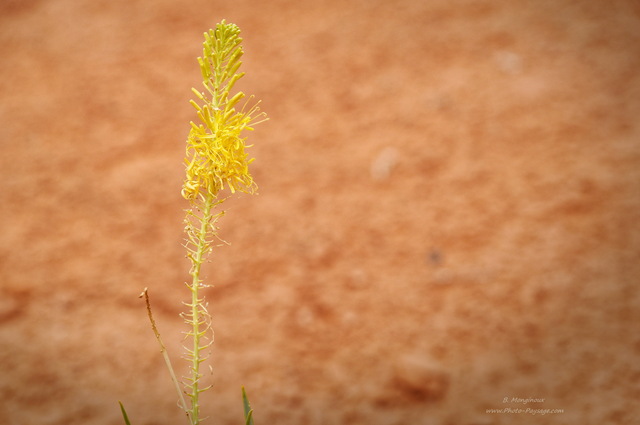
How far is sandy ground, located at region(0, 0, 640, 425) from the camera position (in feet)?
11.0

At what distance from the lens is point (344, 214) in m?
4.71

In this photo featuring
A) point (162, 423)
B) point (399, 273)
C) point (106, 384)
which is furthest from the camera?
point (399, 273)

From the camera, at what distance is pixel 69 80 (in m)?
5.96

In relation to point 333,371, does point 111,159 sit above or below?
above

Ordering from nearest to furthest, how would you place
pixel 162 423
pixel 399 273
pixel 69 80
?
pixel 162 423 < pixel 399 273 < pixel 69 80

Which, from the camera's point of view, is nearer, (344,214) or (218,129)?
(218,129)

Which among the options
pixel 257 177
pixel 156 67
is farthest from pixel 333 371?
pixel 156 67

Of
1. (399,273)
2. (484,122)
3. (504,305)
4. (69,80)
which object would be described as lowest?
(504,305)

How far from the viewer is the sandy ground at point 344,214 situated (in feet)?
11.0

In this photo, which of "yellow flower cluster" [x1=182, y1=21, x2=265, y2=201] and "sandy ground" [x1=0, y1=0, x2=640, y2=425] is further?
"sandy ground" [x1=0, y1=0, x2=640, y2=425]

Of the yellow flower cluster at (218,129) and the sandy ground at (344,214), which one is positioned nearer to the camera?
the yellow flower cluster at (218,129)

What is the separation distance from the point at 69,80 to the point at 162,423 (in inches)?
163

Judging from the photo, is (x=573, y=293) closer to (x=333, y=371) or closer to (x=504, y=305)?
(x=504, y=305)

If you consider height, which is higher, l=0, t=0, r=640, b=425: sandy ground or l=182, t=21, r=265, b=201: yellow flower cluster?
l=0, t=0, r=640, b=425: sandy ground
